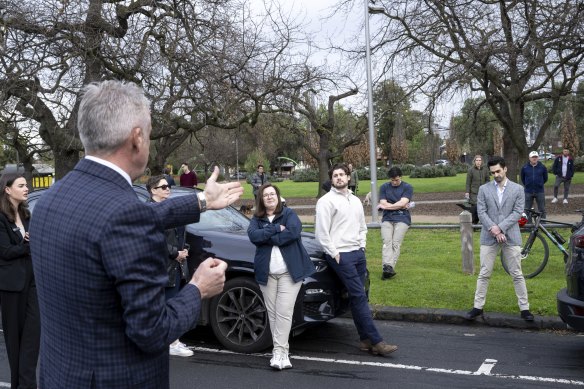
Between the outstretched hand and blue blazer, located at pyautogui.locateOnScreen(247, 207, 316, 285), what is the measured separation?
3.27 meters

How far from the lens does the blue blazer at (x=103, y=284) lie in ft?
6.60

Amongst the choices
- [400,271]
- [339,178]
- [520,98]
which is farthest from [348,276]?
[520,98]

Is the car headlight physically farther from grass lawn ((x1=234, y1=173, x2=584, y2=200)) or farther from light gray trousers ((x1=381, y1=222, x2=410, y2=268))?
grass lawn ((x1=234, y1=173, x2=584, y2=200))

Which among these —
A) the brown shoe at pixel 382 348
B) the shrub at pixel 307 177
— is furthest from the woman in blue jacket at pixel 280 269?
the shrub at pixel 307 177

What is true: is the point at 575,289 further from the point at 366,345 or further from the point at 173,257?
the point at 173,257

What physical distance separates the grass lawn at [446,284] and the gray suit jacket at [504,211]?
995mm

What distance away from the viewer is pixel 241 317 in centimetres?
662

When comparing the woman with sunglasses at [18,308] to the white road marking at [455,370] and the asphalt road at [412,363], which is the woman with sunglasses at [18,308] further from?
the white road marking at [455,370]

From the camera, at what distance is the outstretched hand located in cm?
253

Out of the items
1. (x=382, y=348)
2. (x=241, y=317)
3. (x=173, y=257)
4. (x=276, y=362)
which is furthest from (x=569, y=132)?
(x=173, y=257)

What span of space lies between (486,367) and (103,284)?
4862mm

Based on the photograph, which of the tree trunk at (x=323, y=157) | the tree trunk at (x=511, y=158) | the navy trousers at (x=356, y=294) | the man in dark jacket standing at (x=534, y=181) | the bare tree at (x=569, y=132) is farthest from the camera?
the bare tree at (x=569, y=132)

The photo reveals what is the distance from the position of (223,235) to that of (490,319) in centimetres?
342

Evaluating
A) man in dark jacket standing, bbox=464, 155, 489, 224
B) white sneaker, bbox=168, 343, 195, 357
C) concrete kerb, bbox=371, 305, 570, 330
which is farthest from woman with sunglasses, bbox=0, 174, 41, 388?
man in dark jacket standing, bbox=464, 155, 489, 224
